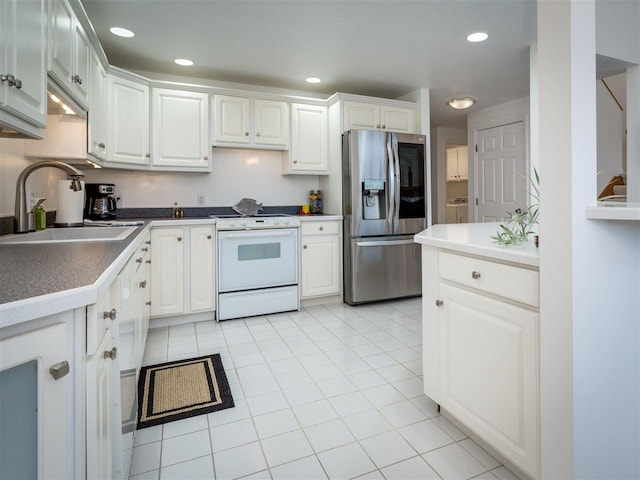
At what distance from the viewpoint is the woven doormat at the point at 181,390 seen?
6.05ft

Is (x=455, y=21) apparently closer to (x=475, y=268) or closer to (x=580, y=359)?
(x=475, y=268)

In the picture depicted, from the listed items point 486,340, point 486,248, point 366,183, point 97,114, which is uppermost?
point 97,114

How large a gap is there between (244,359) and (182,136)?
2148 mm

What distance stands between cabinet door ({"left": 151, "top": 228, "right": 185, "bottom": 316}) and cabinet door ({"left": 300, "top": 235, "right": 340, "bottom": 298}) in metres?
1.14

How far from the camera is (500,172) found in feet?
16.4

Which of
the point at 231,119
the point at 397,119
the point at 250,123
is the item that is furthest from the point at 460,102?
the point at 231,119

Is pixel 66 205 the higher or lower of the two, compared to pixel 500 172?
lower

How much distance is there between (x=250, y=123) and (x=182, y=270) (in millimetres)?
1575

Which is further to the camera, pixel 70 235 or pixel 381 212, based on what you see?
pixel 381 212

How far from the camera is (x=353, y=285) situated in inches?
148

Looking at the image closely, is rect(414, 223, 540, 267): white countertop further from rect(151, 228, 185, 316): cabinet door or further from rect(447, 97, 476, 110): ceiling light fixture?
rect(447, 97, 476, 110): ceiling light fixture

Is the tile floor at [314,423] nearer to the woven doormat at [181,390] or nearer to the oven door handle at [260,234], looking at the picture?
the woven doormat at [181,390]

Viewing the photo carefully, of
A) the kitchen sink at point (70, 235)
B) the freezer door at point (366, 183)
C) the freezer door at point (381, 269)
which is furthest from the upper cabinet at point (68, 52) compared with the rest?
the freezer door at point (381, 269)

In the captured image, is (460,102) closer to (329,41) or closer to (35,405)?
(329,41)
